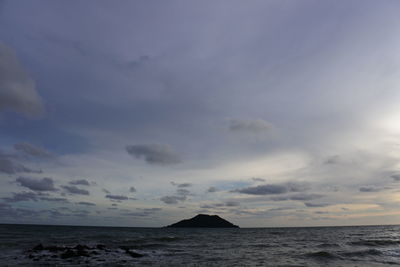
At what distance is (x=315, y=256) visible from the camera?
35.2m

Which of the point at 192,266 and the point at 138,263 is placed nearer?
the point at 192,266

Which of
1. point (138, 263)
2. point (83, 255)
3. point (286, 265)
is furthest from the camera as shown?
point (83, 255)

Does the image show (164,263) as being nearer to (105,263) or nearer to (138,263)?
(138,263)

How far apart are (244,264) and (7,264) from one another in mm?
23314

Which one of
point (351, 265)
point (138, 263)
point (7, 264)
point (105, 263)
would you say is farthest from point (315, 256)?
point (7, 264)

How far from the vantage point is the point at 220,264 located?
2911 cm

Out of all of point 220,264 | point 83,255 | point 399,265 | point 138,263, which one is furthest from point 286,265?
point 83,255

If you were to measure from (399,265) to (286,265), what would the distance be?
465 inches

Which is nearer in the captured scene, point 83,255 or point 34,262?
point 34,262

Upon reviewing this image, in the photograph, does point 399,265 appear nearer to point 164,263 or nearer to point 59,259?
point 164,263

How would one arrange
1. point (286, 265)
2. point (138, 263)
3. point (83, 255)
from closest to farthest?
point (286, 265), point (138, 263), point (83, 255)

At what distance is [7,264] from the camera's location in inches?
1133

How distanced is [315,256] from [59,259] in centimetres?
2940

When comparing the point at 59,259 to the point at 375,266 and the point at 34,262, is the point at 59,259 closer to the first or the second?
the point at 34,262
